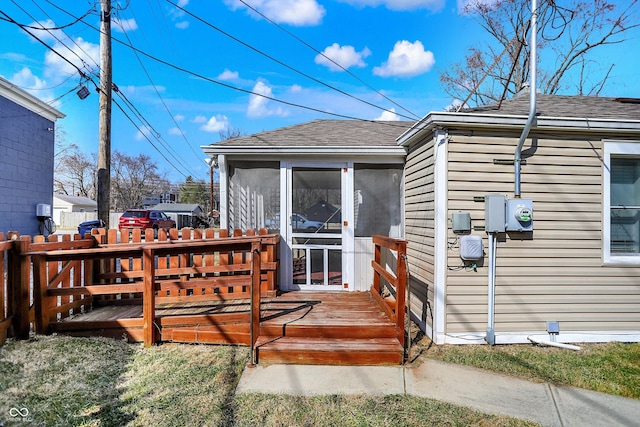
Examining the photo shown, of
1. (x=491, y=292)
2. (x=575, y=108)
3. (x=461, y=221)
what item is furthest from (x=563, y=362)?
(x=575, y=108)

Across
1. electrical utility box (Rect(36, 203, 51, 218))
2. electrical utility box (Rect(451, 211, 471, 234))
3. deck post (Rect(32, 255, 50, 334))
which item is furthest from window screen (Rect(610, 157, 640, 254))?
electrical utility box (Rect(36, 203, 51, 218))

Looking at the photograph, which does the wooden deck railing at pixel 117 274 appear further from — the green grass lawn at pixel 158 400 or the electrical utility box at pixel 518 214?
the electrical utility box at pixel 518 214

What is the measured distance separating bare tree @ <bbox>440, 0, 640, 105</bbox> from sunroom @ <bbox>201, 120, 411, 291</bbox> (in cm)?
913

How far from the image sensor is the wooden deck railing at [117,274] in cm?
327

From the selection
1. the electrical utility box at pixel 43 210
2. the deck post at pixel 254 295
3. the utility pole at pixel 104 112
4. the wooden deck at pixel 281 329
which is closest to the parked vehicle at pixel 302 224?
the wooden deck at pixel 281 329

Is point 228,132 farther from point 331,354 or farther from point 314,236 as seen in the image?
point 331,354

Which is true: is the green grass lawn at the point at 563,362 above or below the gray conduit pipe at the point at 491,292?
below

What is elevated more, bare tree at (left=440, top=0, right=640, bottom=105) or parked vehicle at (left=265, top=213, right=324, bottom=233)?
bare tree at (left=440, top=0, right=640, bottom=105)

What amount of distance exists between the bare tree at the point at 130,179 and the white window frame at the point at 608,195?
41330mm

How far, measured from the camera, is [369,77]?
9531 millimetres

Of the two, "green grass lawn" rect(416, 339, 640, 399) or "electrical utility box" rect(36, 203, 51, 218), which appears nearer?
"green grass lawn" rect(416, 339, 640, 399)

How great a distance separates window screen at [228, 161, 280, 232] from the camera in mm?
5062

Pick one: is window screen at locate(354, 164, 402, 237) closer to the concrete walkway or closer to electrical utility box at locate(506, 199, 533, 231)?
electrical utility box at locate(506, 199, 533, 231)

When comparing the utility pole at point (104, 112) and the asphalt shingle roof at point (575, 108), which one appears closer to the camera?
the asphalt shingle roof at point (575, 108)
